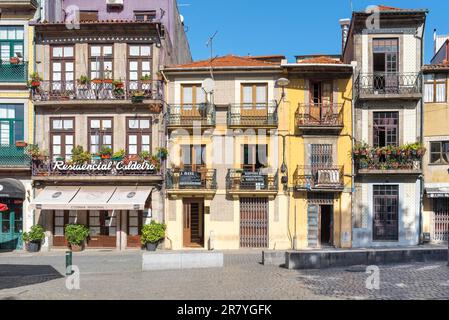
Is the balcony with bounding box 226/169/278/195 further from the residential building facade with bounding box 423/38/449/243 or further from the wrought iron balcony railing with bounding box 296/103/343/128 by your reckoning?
the residential building facade with bounding box 423/38/449/243

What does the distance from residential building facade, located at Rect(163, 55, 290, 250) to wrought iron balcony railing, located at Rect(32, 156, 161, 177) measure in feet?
4.25

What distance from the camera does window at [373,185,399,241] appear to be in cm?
2161

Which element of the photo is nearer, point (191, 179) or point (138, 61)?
point (191, 179)

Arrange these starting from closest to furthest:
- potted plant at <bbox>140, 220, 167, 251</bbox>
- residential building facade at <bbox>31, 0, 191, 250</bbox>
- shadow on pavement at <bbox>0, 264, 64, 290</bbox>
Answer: shadow on pavement at <bbox>0, 264, 64, 290</bbox> → potted plant at <bbox>140, 220, 167, 251</bbox> → residential building facade at <bbox>31, 0, 191, 250</bbox>

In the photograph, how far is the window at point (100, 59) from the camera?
72.3ft

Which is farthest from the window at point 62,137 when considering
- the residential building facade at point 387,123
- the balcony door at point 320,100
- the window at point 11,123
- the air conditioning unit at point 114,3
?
the residential building facade at point 387,123

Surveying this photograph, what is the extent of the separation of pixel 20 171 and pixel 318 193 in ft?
48.6

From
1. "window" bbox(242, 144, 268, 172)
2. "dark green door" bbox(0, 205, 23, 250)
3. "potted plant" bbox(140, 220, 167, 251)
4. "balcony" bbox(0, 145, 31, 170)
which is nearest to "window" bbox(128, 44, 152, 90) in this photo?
"window" bbox(242, 144, 268, 172)

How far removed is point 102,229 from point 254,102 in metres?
9.94

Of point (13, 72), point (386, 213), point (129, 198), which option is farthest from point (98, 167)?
point (386, 213)

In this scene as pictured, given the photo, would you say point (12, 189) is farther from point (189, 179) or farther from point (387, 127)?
point (387, 127)

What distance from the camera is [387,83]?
2170cm

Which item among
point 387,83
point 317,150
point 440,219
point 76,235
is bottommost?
point 76,235

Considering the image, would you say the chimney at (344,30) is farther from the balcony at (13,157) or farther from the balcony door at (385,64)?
the balcony at (13,157)
